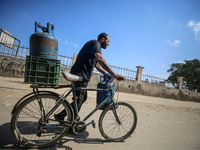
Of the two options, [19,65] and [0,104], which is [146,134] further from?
[19,65]

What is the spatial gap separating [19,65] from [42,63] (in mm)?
9660

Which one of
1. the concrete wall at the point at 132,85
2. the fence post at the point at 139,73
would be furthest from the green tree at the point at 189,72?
the fence post at the point at 139,73

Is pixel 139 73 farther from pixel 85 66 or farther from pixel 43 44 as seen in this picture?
pixel 85 66

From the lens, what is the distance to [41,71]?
1.60 m

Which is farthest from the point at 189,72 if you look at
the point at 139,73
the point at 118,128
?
the point at 118,128

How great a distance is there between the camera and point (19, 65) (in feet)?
29.8

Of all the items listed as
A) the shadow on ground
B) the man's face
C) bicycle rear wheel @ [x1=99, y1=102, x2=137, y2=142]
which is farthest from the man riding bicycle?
bicycle rear wheel @ [x1=99, y1=102, x2=137, y2=142]

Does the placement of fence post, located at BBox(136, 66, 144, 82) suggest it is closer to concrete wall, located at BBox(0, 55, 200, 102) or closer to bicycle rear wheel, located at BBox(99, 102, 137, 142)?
concrete wall, located at BBox(0, 55, 200, 102)

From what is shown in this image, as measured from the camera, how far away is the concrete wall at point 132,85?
889 centimetres

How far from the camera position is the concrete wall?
8891mm

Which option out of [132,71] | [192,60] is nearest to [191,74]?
[192,60]

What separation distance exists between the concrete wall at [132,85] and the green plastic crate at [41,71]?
7.12 m

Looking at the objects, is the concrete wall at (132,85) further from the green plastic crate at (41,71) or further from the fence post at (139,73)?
the green plastic crate at (41,71)

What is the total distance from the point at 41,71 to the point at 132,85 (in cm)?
1083
